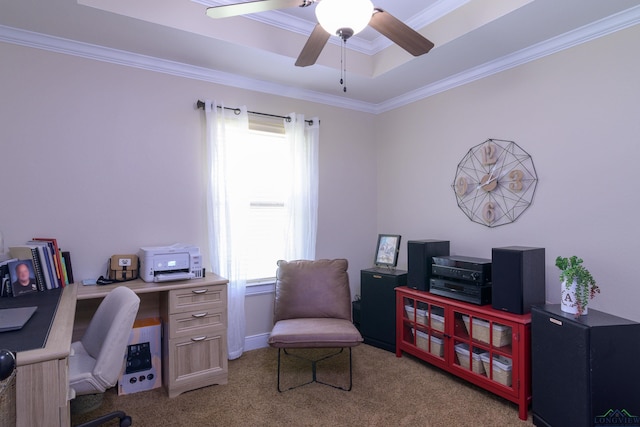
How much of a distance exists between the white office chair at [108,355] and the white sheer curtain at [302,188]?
1717 millimetres

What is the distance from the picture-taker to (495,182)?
2.90 metres

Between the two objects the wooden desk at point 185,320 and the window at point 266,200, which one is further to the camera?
the window at point 266,200

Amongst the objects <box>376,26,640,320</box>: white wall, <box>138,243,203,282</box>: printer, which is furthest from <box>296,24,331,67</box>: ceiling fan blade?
<box>376,26,640,320</box>: white wall

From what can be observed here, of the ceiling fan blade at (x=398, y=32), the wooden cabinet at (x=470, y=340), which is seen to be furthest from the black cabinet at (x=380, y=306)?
the ceiling fan blade at (x=398, y=32)

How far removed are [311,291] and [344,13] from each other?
218 centimetres

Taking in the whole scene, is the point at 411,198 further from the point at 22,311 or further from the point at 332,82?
the point at 22,311

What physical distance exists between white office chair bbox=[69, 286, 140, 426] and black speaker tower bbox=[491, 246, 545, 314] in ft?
7.64

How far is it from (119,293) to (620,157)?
3.26m

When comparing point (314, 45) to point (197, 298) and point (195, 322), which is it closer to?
point (197, 298)

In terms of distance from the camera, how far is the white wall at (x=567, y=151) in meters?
2.21

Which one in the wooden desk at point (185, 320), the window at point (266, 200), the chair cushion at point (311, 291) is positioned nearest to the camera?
the wooden desk at point (185, 320)

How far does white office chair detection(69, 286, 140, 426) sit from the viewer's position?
5.71 ft

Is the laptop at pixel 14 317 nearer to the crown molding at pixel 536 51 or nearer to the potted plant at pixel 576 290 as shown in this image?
the potted plant at pixel 576 290

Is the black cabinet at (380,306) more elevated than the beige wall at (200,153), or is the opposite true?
the beige wall at (200,153)
